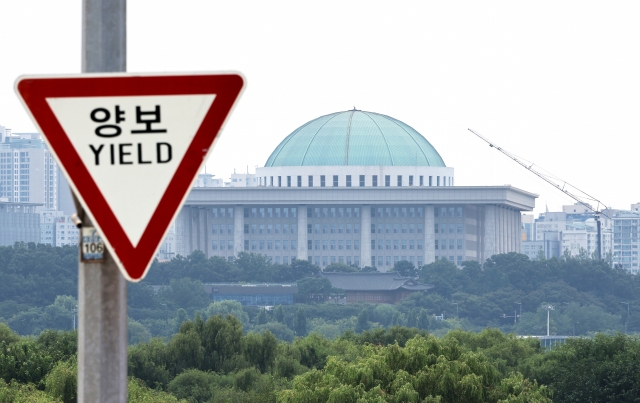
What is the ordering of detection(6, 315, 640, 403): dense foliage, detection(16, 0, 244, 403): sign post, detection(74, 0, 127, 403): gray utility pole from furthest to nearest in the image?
detection(6, 315, 640, 403): dense foliage, detection(16, 0, 244, 403): sign post, detection(74, 0, 127, 403): gray utility pole

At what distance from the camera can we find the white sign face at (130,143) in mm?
7129

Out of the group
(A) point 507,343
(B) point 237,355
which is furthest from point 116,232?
(A) point 507,343

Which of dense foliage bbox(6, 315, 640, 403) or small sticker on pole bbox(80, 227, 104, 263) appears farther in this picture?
dense foliage bbox(6, 315, 640, 403)

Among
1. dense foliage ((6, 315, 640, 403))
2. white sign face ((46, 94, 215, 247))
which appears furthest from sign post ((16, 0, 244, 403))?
dense foliage ((6, 315, 640, 403))

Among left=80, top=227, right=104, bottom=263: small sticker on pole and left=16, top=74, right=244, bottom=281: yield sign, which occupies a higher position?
left=16, top=74, right=244, bottom=281: yield sign

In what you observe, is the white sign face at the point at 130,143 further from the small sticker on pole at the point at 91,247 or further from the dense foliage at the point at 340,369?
the dense foliage at the point at 340,369

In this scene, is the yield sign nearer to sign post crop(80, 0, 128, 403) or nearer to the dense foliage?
sign post crop(80, 0, 128, 403)

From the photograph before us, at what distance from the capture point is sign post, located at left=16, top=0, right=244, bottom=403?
7.11m

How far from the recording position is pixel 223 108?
7293 millimetres

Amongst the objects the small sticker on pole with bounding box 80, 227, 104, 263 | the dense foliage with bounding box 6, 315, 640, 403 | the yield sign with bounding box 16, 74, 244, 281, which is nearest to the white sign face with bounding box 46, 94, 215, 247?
the yield sign with bounding box 16, 74, 244, 281

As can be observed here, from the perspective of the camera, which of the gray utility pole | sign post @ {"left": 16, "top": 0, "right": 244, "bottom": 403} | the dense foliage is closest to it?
the gray utility pole

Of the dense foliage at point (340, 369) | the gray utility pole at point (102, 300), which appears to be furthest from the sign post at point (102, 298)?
the dense foliage at point (340, 369)

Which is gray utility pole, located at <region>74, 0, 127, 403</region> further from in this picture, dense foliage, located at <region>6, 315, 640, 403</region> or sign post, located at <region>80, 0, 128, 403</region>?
dense foliage, located at <region>6, 315, 640, 403</region>

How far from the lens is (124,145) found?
7133mm
